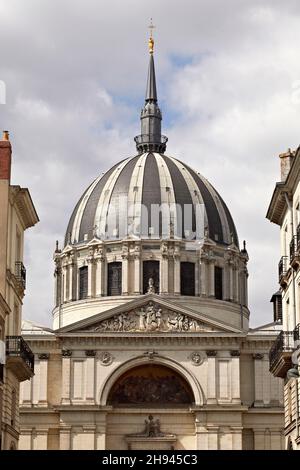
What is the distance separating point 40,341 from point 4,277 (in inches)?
1529

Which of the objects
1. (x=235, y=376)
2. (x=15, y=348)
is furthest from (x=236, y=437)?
(x=15, y=348)

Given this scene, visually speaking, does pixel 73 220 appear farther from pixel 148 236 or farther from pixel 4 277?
pixel 4 277

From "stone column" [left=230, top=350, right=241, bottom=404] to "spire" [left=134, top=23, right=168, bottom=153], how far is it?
30536 millimetres

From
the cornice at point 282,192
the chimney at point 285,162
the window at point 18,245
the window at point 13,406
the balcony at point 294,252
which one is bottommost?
the window at point 13,406

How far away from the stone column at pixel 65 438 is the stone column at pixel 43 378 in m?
2.79

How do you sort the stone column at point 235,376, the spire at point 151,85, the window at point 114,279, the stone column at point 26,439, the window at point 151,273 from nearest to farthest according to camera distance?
the stone column at point 26,439, the stone column at point 235,376, the window at point 151,273, the window at point 114,279, the spire at point 151,85

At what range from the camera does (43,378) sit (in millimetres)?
90375

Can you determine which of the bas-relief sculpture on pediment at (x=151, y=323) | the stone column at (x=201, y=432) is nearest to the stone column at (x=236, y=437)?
the stone column at (x=201, y=432)

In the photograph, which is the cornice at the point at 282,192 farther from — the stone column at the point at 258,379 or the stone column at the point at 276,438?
the stone column at the point at 276,438

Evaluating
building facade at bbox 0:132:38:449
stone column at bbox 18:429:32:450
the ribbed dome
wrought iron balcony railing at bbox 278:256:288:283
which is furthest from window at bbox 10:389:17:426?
the ribbed dome

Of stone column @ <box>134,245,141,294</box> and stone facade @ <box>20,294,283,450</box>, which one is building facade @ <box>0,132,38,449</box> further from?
stone column @ <box>134,245,141,294</box>

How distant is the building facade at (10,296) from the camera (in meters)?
52.8

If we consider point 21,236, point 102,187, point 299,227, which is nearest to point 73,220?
point 102,187

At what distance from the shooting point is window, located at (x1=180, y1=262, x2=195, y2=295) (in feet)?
333
